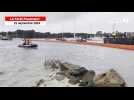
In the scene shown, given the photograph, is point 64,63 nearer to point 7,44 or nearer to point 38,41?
point 38,41

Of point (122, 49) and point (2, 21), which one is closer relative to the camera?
point (2, 21)

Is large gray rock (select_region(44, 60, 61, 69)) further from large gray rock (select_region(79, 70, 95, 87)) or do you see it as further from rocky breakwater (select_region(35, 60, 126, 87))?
large gray rock (select_region(79, 70, 95, 87))

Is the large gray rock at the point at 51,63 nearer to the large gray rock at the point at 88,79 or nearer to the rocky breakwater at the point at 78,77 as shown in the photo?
the rocky breakwater at the point at 78,77

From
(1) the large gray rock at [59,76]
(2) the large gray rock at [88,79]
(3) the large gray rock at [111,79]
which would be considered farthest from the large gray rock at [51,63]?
(3) the large gray rock at [111,79]

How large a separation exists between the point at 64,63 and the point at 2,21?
41.5 inches

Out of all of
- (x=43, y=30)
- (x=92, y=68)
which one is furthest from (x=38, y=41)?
(x=92, y=68)

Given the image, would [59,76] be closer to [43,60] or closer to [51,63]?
[51,63]

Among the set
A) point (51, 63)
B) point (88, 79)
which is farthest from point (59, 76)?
point (88, 79)

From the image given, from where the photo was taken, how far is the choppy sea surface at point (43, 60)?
14.4 ft

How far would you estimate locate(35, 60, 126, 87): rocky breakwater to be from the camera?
439 centimetres

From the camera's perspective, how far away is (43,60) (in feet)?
14.8
